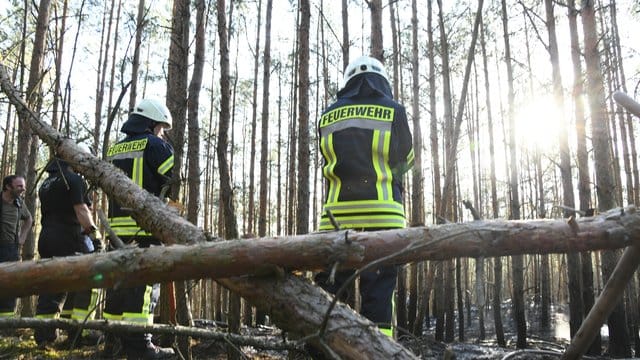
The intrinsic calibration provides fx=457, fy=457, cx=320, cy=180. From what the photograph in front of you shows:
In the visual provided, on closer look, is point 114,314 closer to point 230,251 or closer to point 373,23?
point 230,251

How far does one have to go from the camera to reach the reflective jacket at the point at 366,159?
2932 millimetres

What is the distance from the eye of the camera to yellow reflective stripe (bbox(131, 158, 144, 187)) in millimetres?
3672

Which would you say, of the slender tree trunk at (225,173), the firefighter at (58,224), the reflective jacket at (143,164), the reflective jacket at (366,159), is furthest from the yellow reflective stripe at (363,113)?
the firefighter at (58,224)

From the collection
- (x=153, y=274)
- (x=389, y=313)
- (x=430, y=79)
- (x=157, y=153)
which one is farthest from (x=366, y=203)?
(x=430, y=79)

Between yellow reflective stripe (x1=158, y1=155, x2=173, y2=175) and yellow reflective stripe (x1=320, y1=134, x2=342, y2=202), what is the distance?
130cm

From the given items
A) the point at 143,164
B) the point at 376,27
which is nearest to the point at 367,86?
the point at 143,164

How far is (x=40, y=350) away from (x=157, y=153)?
2407 mm

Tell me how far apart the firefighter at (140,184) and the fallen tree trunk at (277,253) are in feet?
5.41

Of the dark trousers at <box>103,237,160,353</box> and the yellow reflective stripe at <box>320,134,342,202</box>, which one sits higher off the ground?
the yellow reflective stripe at <box>320,134,342,202</box>

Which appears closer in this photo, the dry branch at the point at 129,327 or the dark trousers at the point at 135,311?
the dry branch at the point at 129,327

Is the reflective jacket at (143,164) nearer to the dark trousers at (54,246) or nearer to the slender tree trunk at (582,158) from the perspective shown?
the dark trousers at (54,246)

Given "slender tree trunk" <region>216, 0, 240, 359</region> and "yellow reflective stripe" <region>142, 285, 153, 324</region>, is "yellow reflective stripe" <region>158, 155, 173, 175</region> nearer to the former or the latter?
"slender tree trunk" <region>216, 0, 240, 359</region>

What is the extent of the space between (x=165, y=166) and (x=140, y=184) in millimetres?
247

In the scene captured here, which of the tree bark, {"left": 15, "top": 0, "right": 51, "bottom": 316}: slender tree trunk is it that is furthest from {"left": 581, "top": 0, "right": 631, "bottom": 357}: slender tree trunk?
{"left": 15, "top": 0, "right": 51, "bottom": 316}: slender tree trunk
